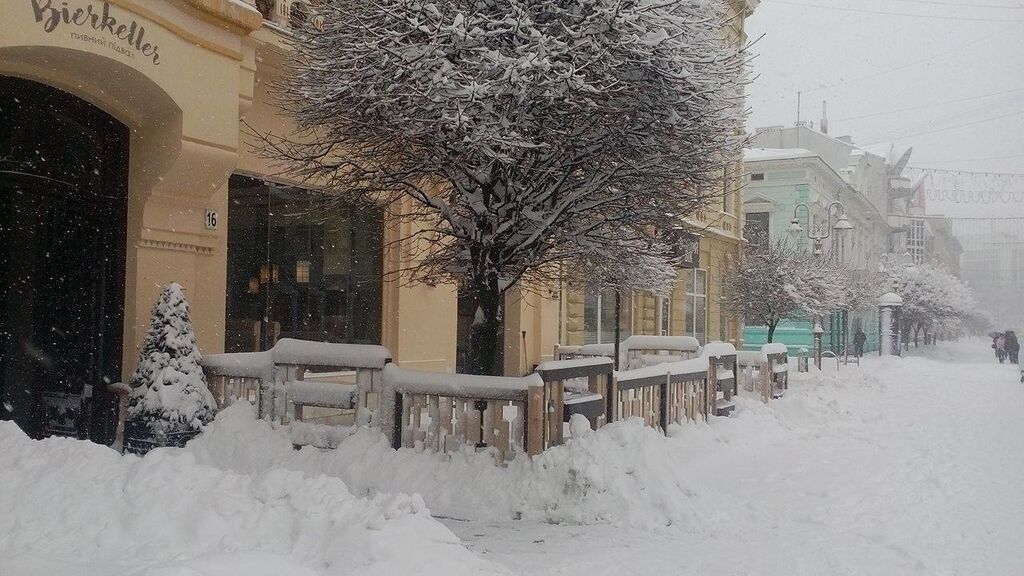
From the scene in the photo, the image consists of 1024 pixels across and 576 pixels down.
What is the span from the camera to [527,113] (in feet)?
23.2

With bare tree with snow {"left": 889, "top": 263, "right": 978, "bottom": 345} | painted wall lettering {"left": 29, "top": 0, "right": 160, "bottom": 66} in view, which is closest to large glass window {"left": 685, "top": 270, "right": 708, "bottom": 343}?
painted wall lettering {"left": 29, "top": 0, "right": 160, "bottom": 66}

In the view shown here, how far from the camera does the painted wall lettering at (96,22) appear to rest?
7395mm

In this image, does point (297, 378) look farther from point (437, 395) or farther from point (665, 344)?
point (665, 344)

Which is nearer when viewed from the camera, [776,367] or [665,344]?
[665,344]

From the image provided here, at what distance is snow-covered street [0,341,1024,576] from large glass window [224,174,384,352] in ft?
11.5

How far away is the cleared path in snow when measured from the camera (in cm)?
532

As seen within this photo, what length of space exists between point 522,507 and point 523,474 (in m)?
0.39

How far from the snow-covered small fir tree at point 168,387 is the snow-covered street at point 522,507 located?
0.29 meters

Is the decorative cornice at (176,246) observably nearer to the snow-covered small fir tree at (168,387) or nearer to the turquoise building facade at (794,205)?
the snow-covered small fir tree at (168,387)

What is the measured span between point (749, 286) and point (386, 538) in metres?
20.5

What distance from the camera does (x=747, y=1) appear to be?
1057 inches

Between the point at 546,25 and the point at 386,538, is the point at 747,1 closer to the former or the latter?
the point at 546,25

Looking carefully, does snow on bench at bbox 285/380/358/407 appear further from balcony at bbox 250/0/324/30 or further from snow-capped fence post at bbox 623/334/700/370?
snow-capped fence post at bbox 623/334/700/370

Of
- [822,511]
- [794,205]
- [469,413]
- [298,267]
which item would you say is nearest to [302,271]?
[298,267]
